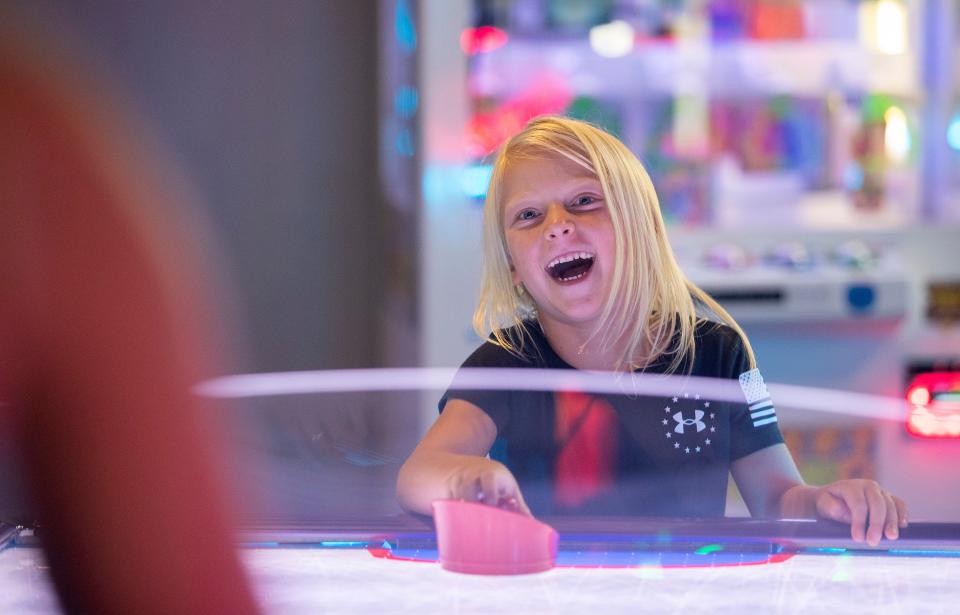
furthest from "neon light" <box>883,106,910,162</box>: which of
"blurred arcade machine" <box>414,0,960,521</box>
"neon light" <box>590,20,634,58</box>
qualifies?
"neon light" <box>590,20,634,58</box>

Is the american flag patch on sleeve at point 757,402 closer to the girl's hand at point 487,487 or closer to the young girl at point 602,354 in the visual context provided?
the young girl at point 602,354

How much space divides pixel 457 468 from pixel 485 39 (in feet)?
5.03

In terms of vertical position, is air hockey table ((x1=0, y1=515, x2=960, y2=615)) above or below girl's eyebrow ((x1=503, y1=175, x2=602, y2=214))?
below

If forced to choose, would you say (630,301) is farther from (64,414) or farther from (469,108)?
(469,108)

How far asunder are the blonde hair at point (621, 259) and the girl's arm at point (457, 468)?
9cm

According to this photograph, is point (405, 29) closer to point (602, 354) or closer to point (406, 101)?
point (406, 101)

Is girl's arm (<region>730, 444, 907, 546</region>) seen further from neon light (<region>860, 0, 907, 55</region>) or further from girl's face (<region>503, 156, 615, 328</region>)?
neon light (<region>860, 0, 907, 55</region>)

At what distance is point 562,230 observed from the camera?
0.84 meters

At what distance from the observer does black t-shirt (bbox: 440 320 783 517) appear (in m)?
0.85

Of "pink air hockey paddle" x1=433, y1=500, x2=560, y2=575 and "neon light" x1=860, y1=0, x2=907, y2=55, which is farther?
"neon light" x1=860, y1=0, x2=907, y2=55

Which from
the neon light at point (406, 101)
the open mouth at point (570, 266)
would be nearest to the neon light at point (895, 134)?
the neon light at point (406, 101)

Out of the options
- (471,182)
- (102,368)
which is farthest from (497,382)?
(471,182)

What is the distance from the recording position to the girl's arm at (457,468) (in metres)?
0.67

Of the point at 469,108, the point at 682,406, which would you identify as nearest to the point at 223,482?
the point at 682,406
